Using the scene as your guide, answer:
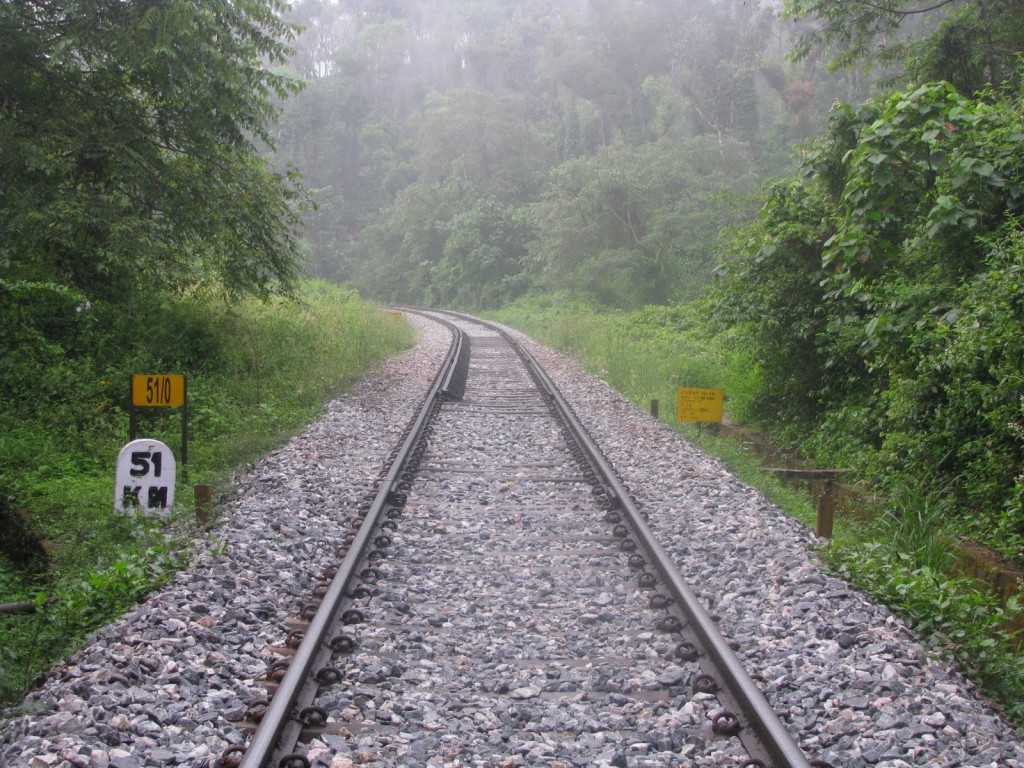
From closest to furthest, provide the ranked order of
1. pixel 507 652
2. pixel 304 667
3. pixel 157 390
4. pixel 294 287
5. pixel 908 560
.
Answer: pixel 304 667 → pixel 507 652 → pixel 908 560 → pixel 157 390 → pixel 294 287

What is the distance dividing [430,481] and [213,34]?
649cm

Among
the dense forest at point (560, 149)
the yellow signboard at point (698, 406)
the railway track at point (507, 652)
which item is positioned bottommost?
the railway track at point (507, 652)

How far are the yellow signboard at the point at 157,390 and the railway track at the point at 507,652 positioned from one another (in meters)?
1.92

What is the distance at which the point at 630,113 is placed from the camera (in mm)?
52312

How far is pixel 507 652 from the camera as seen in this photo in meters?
4.47

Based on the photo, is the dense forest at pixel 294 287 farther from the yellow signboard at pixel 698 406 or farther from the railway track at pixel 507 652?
the railway track at pixel 507 652

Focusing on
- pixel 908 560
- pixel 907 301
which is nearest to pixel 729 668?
pixel 908 560

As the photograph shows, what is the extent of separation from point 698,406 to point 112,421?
652cm

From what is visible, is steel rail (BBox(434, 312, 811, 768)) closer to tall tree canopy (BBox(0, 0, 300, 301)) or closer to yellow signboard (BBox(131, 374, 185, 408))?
yellow signboard (BBox(131, 374, 185, 408))

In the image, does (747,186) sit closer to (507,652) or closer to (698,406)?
(698,406)

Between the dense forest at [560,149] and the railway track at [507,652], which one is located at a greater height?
the dense forest at [560,149]

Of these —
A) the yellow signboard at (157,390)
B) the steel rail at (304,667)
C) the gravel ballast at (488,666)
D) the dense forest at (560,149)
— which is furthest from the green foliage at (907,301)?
the yellow signboard at (157,390)

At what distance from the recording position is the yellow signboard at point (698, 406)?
10453mm

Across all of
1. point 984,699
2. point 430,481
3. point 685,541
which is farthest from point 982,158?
point 430,481
